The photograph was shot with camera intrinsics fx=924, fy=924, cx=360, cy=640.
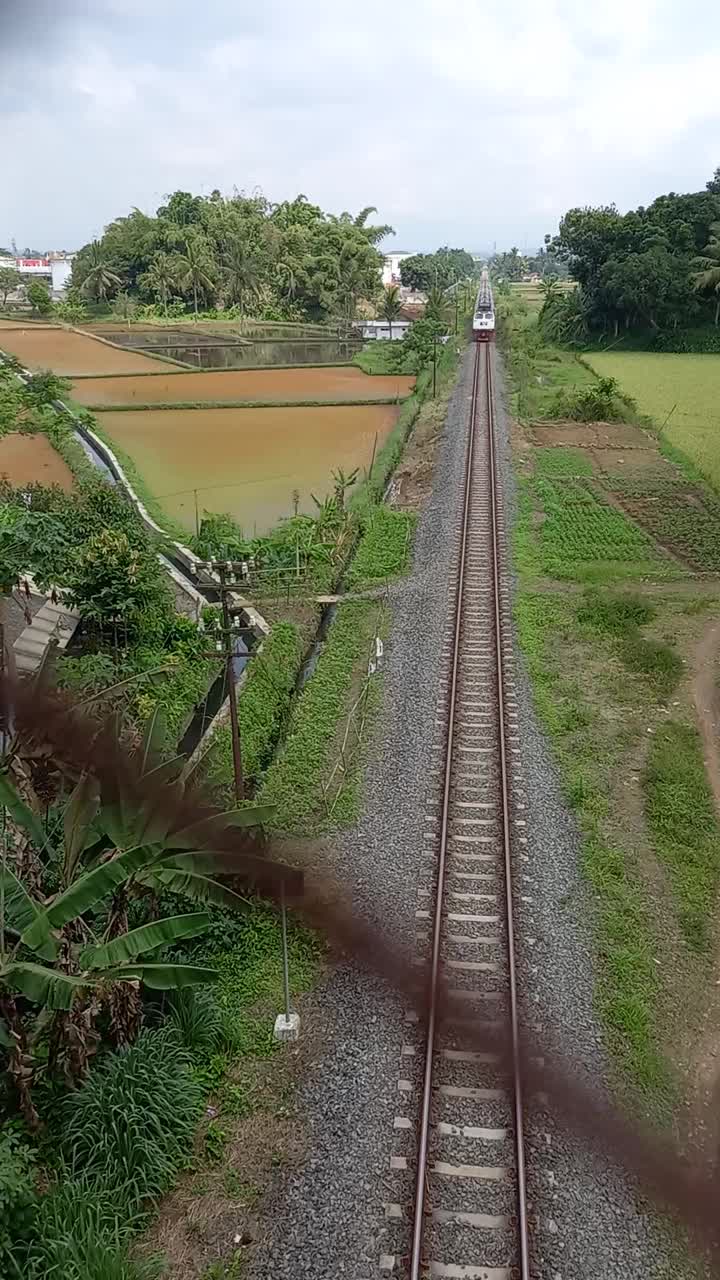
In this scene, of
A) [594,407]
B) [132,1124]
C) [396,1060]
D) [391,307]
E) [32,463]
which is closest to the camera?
[132,1124]

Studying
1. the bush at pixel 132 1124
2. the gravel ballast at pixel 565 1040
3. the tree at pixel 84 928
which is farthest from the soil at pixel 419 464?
the bush at pixel 132 1124

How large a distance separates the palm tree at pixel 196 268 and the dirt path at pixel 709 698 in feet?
159

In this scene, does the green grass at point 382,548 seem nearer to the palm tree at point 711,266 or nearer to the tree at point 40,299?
the palm tree at point 711,266

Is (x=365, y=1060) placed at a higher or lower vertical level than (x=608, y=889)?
lower

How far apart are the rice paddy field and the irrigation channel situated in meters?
11.4

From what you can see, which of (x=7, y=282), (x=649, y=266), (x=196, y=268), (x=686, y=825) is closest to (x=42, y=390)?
(x=686, y=825)

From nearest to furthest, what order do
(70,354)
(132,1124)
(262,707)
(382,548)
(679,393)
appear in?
1. (132,1124)
2. (262,707)
3. (382,548)
4. (679,393)
5. (70,354)

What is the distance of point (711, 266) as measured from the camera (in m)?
35.9

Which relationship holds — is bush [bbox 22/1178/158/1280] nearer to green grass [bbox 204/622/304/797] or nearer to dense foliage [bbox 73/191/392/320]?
green grass [bbox 204/622/304/797]

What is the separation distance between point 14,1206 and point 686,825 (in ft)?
18.3

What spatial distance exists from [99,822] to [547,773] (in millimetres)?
4788

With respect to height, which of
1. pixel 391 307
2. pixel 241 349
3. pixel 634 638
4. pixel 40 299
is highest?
pixel 40 299

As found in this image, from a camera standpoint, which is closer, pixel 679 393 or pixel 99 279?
pixel 679 393

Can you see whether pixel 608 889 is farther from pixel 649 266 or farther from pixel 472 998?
pixel 649 266
